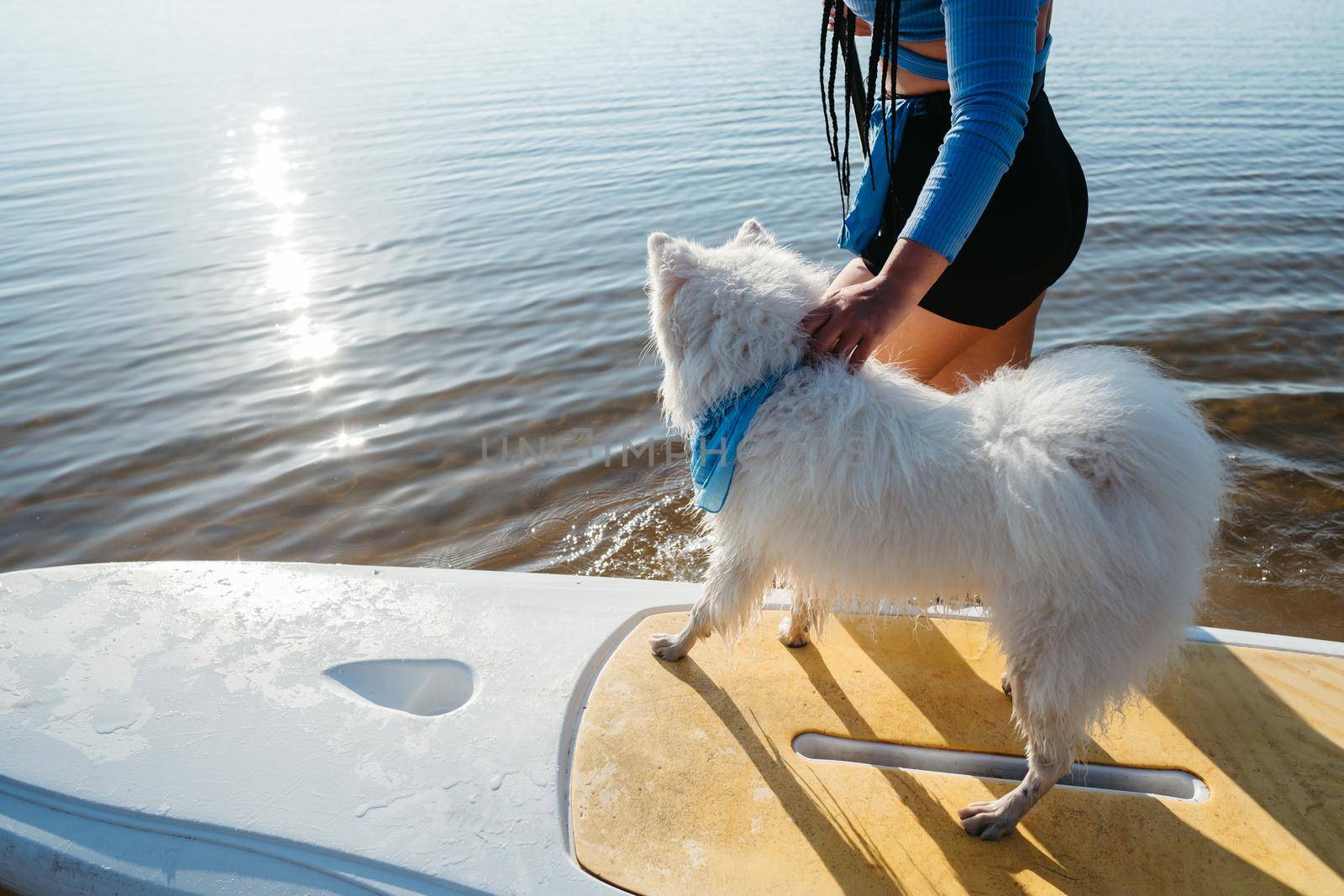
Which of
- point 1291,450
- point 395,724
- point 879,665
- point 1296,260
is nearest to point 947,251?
point 879,665

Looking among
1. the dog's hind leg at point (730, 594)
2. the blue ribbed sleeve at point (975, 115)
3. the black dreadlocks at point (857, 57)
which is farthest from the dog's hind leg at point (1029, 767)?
the black dreadlocks at point (857, 57)

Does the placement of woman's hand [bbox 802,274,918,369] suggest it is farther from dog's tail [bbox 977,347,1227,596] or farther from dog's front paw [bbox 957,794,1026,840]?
dog's front paw [bbox 957,794,1026,840]

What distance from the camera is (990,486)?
5.84 feet

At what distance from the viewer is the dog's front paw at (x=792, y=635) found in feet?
8.70

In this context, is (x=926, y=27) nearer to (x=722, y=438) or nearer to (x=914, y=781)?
(x=722, y=438)

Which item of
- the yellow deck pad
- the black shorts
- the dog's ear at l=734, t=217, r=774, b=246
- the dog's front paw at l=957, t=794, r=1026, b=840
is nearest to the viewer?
the yellow deck pad

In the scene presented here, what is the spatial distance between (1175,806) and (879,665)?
81 cm

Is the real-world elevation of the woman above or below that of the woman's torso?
below

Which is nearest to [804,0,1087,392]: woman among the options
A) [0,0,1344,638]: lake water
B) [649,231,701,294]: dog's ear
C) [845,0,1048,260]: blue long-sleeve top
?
[845,0,1048,260]: blue long-sleeve top

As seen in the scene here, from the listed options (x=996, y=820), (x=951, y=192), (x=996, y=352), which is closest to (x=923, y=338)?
(x=996, y=352)

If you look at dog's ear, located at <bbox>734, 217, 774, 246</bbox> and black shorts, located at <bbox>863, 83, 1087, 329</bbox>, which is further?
dog's ear, located at <bbox>734, 217, 774, 246</bbox>

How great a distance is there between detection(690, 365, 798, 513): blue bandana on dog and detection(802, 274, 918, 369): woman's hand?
16 centimetres

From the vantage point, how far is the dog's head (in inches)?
79.1

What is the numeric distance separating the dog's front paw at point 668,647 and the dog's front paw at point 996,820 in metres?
0.91
